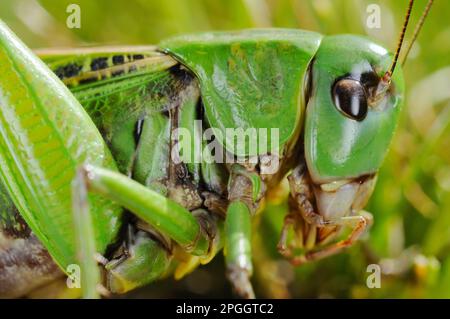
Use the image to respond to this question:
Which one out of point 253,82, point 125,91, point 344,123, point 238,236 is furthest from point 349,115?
point 125,91

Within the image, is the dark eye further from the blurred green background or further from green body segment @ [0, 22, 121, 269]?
green body segment @ [0, 22, 121, 269]

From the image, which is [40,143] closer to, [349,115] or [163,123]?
[163,123]

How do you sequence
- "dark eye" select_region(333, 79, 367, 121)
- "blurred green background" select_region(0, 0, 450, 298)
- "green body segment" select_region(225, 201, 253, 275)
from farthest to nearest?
"blurred green background" select_region(0, 0, 450, 298), "dark eye" select_region(333, 79, 367, 121), "green body segment" select_region(225, 201, 253, 275)

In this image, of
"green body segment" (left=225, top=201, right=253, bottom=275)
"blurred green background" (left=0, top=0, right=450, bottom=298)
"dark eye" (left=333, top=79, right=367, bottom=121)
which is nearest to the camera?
"green body segment" (left=225, top=201, right=253, bottom=275)

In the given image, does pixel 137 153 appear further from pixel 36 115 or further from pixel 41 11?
pixel 41 11

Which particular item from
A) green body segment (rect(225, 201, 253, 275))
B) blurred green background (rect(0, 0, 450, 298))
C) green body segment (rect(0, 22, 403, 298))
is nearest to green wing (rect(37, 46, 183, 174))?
green body segment (rect(0, 22, 403, 298))

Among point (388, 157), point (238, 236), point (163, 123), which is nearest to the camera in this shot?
point (238, 236)

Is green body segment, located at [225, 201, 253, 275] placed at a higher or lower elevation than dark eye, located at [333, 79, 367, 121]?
lower

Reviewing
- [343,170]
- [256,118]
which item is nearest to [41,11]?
[256,118]
